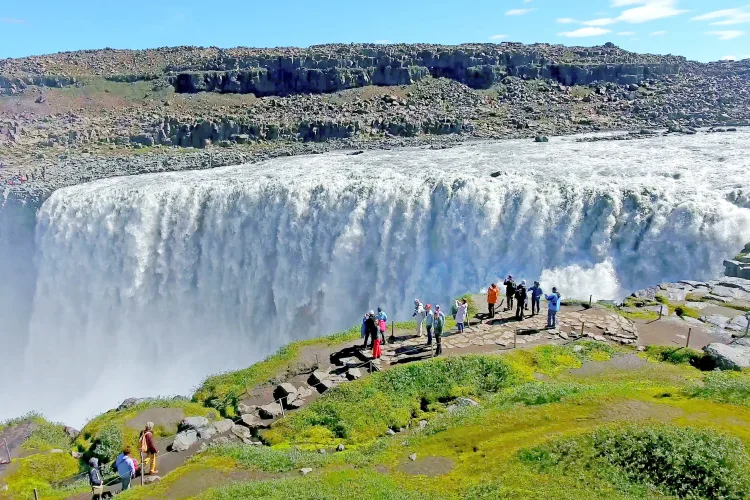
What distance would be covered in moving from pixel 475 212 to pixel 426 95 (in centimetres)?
6095

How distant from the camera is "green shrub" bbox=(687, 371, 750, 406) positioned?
12511 mm

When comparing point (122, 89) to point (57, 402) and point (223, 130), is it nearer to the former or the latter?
point (223, 130)

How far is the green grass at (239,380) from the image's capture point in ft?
60.5

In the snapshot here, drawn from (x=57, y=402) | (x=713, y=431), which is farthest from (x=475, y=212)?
(x=57, y=402)

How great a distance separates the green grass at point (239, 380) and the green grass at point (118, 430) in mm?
392

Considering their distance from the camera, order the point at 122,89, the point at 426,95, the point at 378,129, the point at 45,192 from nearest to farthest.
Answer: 1. the point at 45,192
2. the point at 378,129
3. the point at 426,95
4. the point at 122,89

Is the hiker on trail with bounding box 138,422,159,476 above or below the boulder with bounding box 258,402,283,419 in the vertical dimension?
above

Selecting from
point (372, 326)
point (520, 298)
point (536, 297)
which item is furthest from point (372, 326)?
point (536, 297)

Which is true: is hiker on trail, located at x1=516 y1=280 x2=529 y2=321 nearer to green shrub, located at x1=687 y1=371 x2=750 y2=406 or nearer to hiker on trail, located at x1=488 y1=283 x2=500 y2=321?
hiker on trail, located at x1=488 y1=283 x2=500 y2=321

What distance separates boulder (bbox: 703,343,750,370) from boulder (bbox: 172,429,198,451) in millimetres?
14035

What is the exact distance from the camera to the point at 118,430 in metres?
17.3

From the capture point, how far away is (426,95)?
8738 cm

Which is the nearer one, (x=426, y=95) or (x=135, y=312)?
(x=135, y=312)

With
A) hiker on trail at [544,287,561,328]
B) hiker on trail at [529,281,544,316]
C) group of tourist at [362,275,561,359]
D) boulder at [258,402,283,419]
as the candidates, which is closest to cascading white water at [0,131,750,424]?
hiker on trail at [529,281,544,316]
